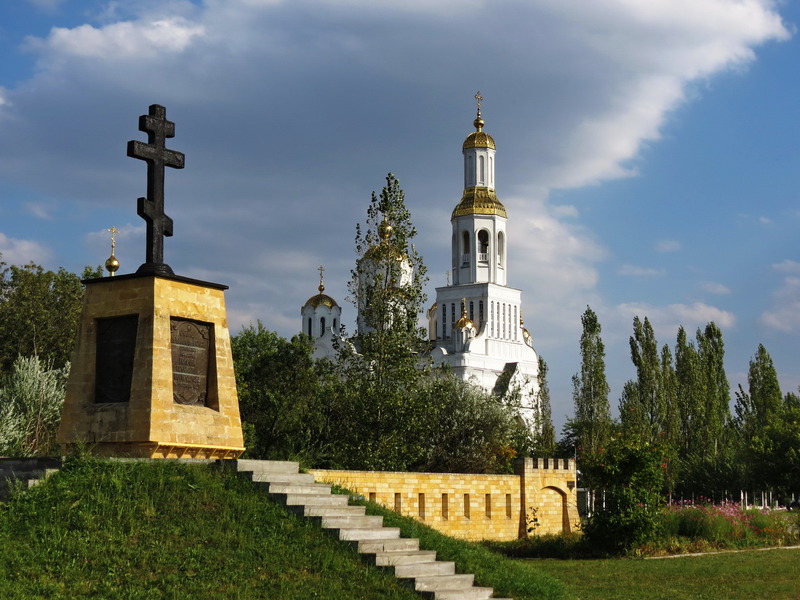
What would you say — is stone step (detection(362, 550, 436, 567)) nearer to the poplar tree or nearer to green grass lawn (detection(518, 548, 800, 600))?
green grass lawn (detection(518, 548, 800, 600))

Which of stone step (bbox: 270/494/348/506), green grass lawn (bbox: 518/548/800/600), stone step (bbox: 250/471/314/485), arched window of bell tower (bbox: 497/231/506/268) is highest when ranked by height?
arched window of bell tower (bbox: 497/231/506/268)

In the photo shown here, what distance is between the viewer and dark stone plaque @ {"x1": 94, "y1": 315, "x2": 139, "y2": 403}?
13.4m

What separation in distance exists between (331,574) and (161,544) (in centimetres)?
176

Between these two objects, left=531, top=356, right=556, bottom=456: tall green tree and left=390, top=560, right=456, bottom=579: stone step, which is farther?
left=531, top=356, right=556, bottom=456: tall green tree

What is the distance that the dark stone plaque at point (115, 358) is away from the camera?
1340 cm

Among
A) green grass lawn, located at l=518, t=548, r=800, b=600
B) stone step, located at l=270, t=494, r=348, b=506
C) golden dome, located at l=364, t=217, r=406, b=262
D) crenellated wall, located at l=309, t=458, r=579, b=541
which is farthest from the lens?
golden dome, located at l=364, t=217, r=406, b=262

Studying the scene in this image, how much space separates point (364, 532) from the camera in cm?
1197

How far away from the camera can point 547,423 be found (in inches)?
2243

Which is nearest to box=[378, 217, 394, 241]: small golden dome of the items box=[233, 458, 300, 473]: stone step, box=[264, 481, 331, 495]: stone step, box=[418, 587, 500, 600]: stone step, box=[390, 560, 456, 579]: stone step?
box=[233, 458, 300, 473]: stone step

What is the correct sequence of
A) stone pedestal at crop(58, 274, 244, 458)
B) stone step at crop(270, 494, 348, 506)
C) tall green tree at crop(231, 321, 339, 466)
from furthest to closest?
tall green tree at crop(231, 321, 339, 466) → stone pedestal at crop(58, 274, 244, 458) → stone step at crop(270, 494, 348, 506)

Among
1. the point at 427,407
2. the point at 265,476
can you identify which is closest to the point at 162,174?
the point at 265,476

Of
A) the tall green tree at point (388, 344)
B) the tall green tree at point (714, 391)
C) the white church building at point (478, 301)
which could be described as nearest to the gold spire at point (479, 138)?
the white church building at point (478, 301)

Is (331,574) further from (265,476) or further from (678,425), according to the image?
(678,425)

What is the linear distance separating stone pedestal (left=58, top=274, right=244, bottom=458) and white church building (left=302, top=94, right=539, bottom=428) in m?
60.3
